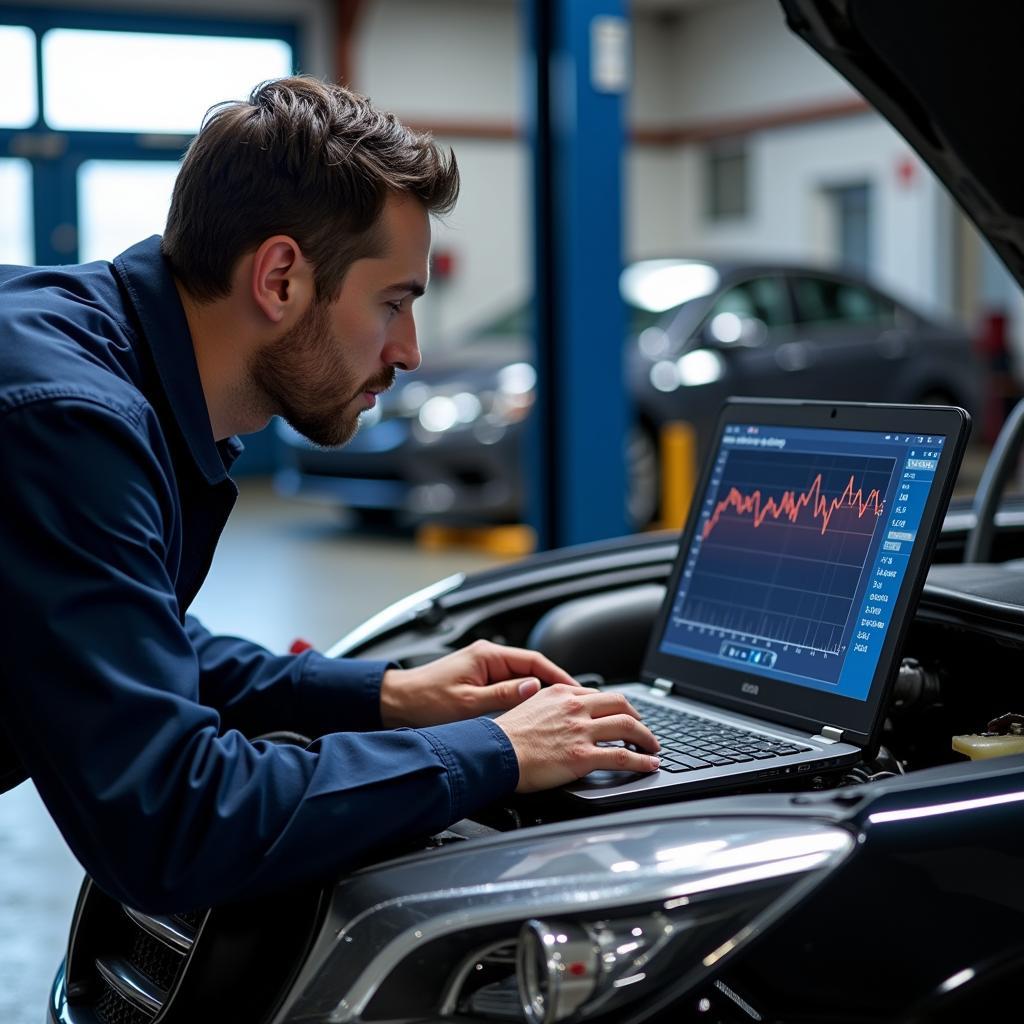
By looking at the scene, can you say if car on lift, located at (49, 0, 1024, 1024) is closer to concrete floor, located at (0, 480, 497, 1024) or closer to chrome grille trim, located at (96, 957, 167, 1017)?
chrome grille trim, located at (96, 957, 167, 1017)

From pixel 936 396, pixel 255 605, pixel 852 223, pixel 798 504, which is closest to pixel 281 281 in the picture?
pixel 798 504

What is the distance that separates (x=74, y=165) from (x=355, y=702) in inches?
418

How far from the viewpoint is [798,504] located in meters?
1.67

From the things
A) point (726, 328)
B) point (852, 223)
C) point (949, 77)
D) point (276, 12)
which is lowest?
point (726, 328)

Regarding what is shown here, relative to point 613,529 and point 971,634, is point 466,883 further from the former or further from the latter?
point 613,529

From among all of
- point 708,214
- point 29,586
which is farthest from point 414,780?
point 708,214

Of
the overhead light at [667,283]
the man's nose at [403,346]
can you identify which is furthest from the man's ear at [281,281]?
the overhead light at [667,283]

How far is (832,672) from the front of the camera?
155cm

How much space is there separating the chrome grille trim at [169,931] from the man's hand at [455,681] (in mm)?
360

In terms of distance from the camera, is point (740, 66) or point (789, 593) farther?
point (740, 66)

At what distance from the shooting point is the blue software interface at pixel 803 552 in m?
1.53

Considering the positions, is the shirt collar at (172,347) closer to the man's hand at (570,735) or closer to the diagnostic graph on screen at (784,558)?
the man's hand at (570,735)

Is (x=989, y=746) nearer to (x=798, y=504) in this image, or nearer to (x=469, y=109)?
(x=798, y=504)

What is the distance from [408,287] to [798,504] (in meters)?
0.51
